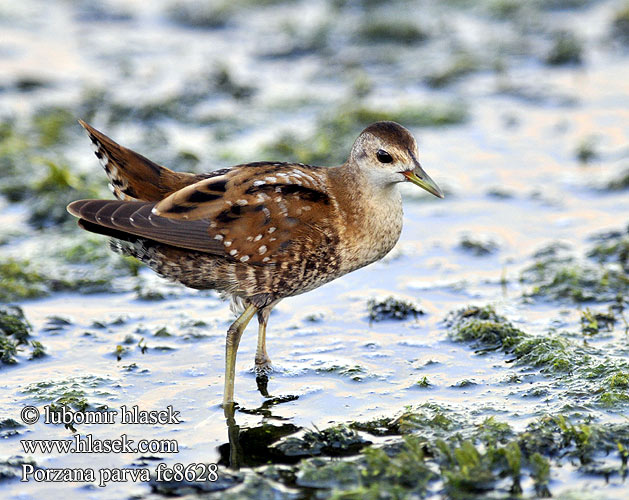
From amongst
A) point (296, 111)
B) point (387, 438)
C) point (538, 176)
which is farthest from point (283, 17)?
point (387, 438)

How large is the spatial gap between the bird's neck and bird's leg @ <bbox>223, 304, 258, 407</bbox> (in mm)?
743

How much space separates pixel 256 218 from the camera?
20.1 feet

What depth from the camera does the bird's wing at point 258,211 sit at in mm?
6098

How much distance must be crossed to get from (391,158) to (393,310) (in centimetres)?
157

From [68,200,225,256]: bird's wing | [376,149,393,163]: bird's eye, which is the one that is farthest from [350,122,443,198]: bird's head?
[68,200,225,256]: bird's wing

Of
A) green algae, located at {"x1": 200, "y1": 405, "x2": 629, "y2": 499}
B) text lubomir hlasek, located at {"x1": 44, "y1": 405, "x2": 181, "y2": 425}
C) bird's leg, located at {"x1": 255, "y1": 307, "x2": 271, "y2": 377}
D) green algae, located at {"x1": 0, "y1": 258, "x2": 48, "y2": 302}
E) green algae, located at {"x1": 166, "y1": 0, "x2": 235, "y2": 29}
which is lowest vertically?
green algae, located at {"x1": 200, "y1": 405, "x2": 629, "y2": 499}

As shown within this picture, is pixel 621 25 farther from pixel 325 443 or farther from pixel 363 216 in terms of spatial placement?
pixel 325 443

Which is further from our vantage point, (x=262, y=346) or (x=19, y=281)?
(x=19, y=281)

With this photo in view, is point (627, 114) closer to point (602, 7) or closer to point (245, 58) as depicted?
point (602, 7)

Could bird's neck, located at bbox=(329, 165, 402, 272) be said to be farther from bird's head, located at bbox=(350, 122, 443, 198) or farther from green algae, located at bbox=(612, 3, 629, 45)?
green algae, located at bbox=(612, 3, 629, 45)

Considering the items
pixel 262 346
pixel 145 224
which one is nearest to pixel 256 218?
pixel 145 224

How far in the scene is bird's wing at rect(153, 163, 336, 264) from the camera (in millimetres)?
6098

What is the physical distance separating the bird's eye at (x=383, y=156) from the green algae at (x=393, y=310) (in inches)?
59.8

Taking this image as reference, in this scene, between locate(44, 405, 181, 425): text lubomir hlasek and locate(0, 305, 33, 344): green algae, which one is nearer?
locate(44, 405, 181, 425): text lubomir hlasek
